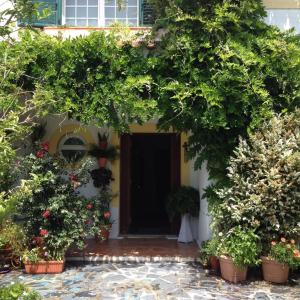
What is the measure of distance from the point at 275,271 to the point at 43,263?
15.0 feet

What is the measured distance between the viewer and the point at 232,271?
8094 millimetres

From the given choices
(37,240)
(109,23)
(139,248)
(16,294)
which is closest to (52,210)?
(37,240)

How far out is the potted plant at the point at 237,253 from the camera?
25.6 feet

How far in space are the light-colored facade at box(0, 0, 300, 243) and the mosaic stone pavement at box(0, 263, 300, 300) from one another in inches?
70.6

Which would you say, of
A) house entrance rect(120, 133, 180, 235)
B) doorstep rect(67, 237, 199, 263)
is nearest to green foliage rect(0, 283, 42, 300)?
doorstep rect(67, 237, 199, 263)

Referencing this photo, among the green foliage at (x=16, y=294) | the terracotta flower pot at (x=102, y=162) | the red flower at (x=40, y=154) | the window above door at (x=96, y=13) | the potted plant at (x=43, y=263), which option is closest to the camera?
the green foliage at (x=16, y=294)

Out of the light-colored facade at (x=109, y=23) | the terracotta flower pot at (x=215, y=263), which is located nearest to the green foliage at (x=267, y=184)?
the terracotta flower pot at (x=215, y=263)

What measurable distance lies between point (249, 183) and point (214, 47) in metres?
2.67

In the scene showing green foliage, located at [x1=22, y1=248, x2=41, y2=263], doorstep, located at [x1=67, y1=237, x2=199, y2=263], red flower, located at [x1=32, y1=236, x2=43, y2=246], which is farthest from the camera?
doorstep, located at [x1=67, y1=237, x2=199, y2=263]

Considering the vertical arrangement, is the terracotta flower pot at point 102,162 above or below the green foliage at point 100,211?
above

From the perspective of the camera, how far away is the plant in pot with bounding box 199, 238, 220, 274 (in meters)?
8.46

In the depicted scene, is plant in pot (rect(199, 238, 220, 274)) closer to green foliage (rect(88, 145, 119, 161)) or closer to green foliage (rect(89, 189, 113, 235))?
green foliage (rect(89, 189, 113, 235))

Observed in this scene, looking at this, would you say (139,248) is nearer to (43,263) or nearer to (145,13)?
(43,263)

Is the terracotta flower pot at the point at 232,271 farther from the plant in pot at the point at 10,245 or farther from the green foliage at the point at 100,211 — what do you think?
the plant in pot at the point at 10,245
